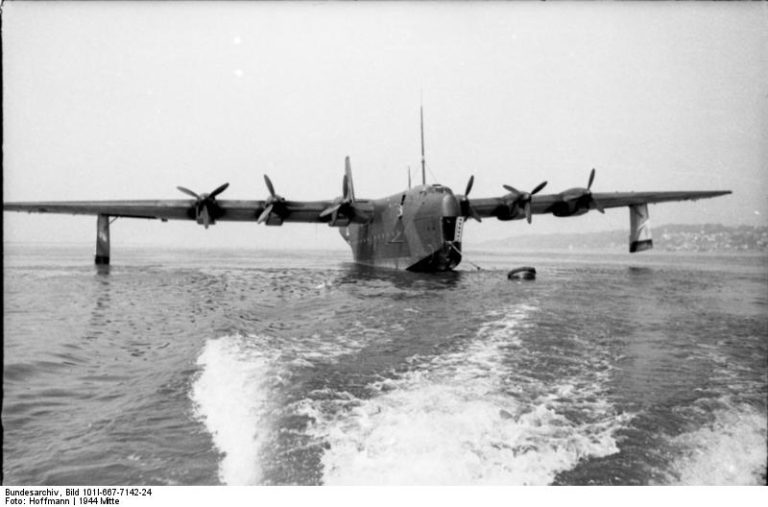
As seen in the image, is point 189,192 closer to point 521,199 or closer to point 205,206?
point 205,206

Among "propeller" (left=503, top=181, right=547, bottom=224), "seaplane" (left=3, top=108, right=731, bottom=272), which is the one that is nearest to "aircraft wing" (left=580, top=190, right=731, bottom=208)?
"seaplane" (left=3, top=108, right=731, bottom=272)

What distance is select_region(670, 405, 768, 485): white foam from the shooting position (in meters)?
4.14

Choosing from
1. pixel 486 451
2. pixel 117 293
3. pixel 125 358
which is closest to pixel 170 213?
pixel 117 293

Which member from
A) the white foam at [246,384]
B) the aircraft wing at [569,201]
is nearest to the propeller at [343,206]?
the aircraft wing at [569,201]

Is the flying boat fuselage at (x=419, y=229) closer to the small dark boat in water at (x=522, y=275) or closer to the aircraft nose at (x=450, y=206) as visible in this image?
the aircraft nose at (x=450, y=206)

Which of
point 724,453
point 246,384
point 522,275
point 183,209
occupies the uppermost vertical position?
point 183,209

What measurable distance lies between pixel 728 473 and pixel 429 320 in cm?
753

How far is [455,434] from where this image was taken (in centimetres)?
478

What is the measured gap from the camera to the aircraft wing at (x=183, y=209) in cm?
2898

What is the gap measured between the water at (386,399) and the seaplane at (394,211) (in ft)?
47.2

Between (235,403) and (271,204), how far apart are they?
2386cm

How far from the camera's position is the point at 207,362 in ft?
24.9

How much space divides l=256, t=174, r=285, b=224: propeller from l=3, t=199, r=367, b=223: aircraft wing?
0.09 m

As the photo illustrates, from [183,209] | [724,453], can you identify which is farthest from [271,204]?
[724,453]
